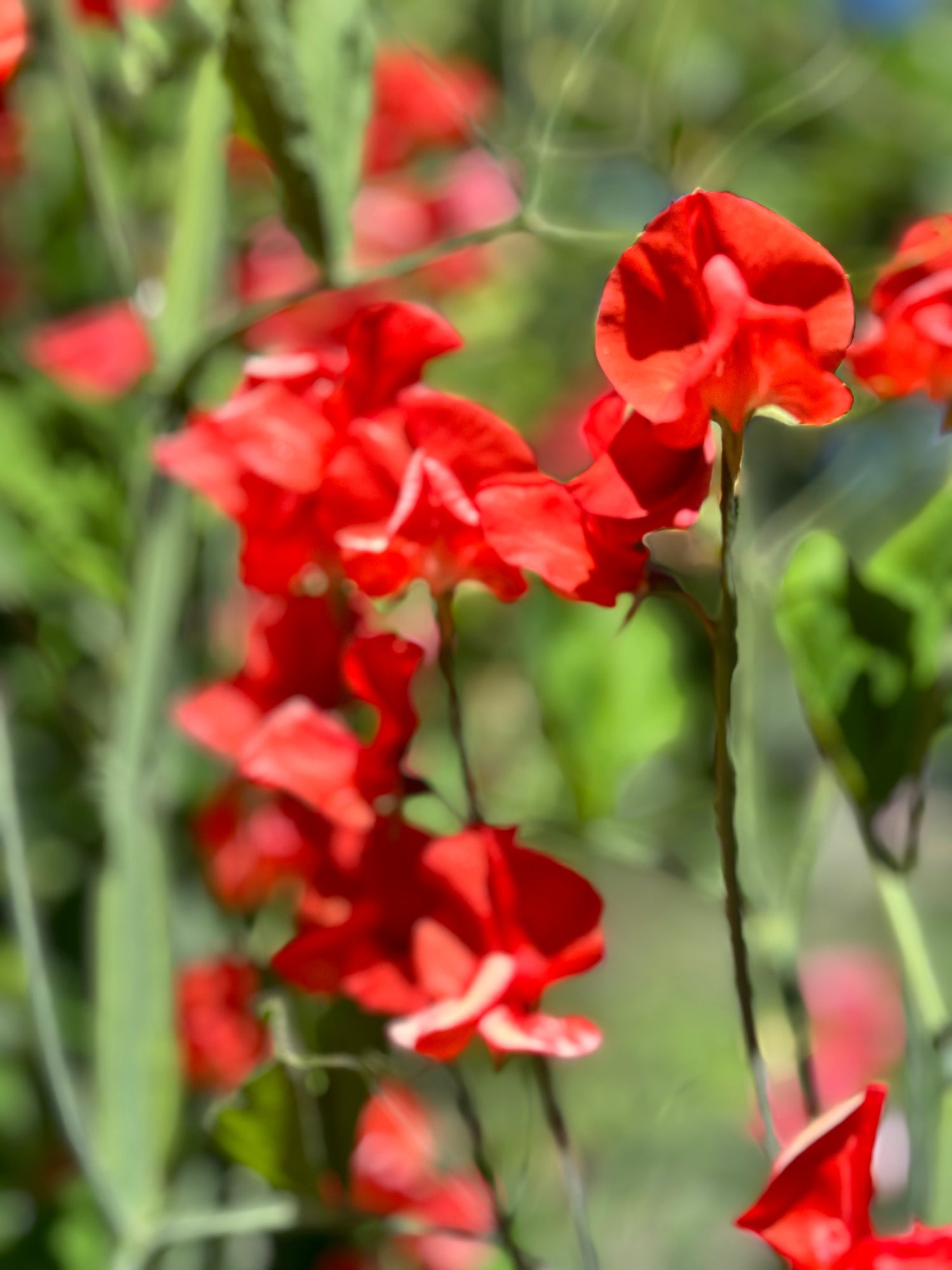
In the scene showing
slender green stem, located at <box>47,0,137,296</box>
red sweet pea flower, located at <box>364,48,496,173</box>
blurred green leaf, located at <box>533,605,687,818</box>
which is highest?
slender green stem, located at <box>47,0,137,296</box>

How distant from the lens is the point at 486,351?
3.72 feet

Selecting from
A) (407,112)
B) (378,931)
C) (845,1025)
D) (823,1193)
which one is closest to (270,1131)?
(378,931)

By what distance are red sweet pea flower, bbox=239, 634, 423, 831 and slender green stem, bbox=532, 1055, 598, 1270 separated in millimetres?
84

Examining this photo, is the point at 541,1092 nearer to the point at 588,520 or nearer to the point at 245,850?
the point at 588,520

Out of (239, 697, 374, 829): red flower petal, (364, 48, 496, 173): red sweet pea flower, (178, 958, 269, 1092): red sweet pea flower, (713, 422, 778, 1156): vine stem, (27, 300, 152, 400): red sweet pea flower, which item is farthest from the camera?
(364, 48, 496, 173): red sweet pea flower

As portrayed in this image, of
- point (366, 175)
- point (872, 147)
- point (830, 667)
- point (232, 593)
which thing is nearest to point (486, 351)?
point (366, 175)

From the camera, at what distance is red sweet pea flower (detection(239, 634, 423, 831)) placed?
1.31 ft

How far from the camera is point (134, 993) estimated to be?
0.52m

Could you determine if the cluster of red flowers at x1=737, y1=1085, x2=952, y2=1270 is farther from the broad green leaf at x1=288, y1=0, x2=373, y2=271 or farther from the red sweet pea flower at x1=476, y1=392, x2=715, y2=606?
the broad green leaf at x1=288, y1=0, x2=373, y2=271

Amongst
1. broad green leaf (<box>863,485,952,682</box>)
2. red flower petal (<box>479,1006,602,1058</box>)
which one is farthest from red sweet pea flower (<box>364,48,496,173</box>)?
red flower petal (<box>479,1006,602,1058</box>)

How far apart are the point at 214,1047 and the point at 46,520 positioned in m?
0.28

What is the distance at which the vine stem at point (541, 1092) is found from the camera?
0.37 metres

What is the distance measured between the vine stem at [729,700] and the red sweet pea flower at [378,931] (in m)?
0.09

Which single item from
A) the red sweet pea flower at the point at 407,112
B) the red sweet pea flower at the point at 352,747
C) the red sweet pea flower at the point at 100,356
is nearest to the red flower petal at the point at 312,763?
the red sweet pea flower at the point at 352,747
